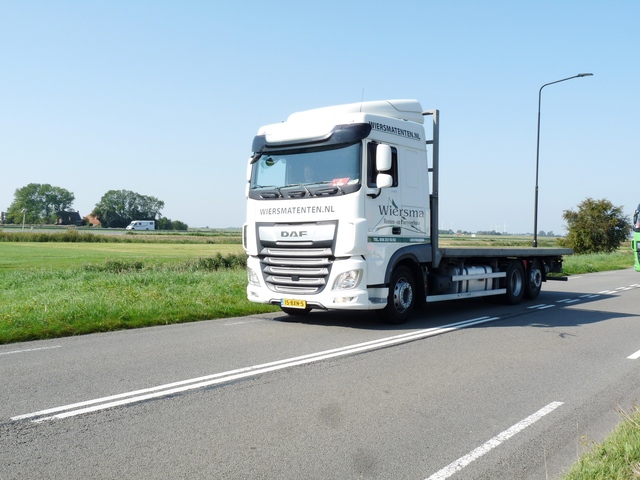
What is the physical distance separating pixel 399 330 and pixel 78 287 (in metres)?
9.64

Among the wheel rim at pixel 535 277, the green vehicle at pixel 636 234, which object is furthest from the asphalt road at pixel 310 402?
the green vehicle at pixel 636 234

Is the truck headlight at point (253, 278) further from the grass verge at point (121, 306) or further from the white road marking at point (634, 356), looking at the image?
the white road marking at point (634, 356)

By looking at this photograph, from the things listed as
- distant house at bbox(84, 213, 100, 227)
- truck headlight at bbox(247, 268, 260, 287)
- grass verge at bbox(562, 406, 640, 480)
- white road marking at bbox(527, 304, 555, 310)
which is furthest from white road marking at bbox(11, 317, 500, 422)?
distant house at bbox(84, 213, 100, 227)

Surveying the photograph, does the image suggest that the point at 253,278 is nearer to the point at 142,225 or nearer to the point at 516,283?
the point at 516,283

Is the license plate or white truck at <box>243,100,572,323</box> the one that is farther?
the license plate

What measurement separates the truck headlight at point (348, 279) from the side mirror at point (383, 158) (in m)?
1.61

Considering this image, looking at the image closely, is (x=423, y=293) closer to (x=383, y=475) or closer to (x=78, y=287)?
(x=383, y=475)

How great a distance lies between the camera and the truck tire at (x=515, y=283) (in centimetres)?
1385

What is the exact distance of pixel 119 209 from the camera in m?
146

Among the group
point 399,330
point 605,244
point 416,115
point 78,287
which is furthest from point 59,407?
point 605,244

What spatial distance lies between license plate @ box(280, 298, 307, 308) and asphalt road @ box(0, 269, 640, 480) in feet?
1.26

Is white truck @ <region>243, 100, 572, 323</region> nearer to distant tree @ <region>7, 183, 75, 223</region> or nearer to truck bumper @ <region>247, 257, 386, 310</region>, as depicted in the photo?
truck bumper @ <region>247, 257, 386, 310</region>

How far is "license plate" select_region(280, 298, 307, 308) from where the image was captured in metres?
9.90

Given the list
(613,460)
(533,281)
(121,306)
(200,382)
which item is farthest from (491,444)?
Answer: (533,281)
